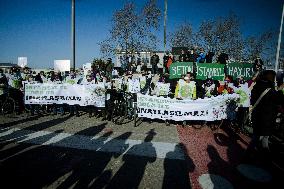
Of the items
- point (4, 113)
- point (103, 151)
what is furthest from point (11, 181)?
point (4, 113)

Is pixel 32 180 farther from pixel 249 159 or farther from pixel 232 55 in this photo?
pixel 232 55

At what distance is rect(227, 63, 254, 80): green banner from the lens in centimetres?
1338

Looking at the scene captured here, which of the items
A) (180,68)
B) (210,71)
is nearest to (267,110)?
(210,71)

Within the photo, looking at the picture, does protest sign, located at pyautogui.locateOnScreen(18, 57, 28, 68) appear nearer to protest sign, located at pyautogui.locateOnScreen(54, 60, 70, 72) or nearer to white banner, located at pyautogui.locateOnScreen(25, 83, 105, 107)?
protest sign, located at pyautogui.locateOnScreen(54, 60, 70, 72)

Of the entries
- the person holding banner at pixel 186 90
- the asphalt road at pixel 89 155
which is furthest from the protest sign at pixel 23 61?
the person holding banner at pixel 186 90

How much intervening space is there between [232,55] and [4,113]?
38277mm

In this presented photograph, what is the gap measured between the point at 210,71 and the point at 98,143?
27.0 feet

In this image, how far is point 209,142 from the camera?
26.3 ft

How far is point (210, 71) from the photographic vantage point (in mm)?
13438

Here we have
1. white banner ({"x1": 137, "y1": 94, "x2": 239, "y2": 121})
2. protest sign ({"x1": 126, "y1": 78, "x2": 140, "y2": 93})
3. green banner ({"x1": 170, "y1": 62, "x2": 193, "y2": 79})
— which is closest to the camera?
white banner ({"x1": 137, "y1": 94, "x2": 239, "y2": 121})

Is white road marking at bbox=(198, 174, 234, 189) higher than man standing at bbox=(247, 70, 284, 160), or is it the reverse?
man standing at bbox=(247, 70, 284, 160)

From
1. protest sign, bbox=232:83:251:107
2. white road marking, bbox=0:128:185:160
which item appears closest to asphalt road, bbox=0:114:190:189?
white road marking, bbox=0:128:185:160

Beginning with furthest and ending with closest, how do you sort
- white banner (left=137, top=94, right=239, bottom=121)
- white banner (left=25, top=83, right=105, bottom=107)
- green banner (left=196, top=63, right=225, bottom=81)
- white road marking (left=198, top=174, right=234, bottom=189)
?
green banner (left=196, top=63, right=225, bottom=81)
white banner (left=25, top=83, right=105, bottom=107)
white banner (left=137, top=94, right=239, bottom=121)
white road marking (left=198, top=174, right=234, bottom=189)

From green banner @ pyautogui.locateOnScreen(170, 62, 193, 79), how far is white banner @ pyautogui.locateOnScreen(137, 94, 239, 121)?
4.19 m
